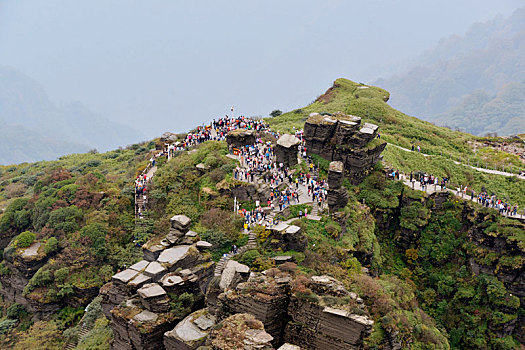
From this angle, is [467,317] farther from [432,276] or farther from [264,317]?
[264,317]

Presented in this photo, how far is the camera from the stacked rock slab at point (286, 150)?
150 feet

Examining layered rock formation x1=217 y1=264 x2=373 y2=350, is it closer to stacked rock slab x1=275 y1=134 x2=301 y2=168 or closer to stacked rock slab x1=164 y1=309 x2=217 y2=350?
stacked rock slab x1=164 y1=309 x2=217 y2=350

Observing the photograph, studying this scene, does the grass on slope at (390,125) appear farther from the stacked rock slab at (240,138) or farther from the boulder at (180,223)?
the boulder at (180,223)

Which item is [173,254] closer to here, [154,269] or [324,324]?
[154,269]

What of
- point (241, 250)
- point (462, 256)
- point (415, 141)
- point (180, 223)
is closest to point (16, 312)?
point (180, 223)

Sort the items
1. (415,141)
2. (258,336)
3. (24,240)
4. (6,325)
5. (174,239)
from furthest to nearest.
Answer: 1. (415,141)
2. (24,240)
3. (6,325)
4. (174,239)
5. (258,336)

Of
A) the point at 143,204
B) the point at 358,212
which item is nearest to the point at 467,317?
the point at 358,212

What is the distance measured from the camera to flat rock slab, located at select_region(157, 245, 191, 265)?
3003 centimetres

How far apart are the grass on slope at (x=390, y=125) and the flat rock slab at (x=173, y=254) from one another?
112ft

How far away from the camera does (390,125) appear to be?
243 feet

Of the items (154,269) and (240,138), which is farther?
(240,138)

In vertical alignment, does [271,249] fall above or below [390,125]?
below

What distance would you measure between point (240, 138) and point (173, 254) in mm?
21606

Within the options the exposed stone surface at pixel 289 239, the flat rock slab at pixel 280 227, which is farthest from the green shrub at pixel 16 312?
the flat rock slab at pixel 280 227
